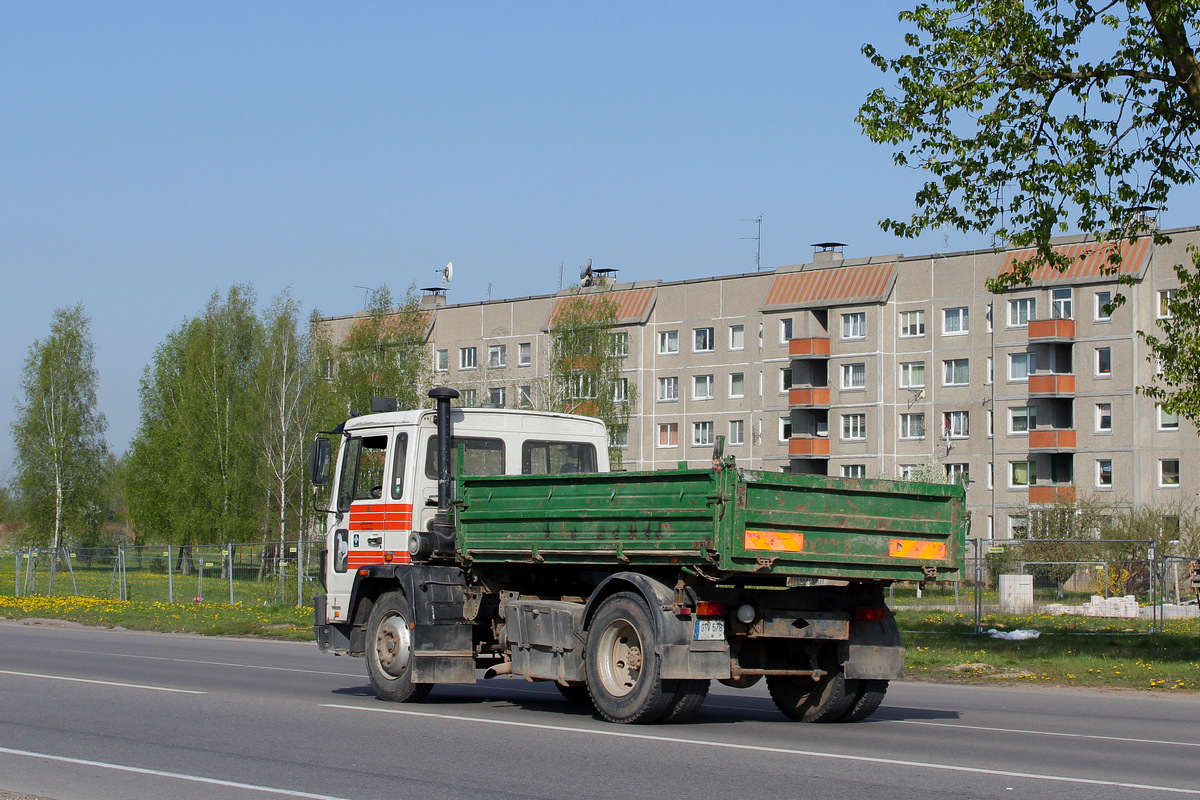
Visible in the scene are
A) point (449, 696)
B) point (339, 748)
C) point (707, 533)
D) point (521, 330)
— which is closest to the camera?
point (339, 748)

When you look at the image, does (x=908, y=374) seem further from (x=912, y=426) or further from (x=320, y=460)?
(x=320, y=460)

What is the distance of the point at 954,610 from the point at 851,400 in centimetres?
4138

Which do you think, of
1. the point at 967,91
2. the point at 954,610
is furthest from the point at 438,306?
the point at 967,91

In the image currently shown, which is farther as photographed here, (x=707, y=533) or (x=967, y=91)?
(x=967, y=91)

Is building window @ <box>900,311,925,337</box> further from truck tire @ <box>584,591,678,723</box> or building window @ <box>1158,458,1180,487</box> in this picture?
truck tire @ <box>584,591,678,723</box>

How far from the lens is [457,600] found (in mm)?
13969

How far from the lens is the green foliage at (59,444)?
76250 millimetres

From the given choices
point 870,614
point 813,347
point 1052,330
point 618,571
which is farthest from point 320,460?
point 813,347

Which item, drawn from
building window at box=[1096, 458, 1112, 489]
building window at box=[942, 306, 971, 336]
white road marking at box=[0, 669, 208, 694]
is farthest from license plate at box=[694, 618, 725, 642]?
building window at box=[942, 306, 971, 336]

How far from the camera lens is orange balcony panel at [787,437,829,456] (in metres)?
75.0

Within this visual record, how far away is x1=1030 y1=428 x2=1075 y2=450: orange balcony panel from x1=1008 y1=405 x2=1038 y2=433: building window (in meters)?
1.15

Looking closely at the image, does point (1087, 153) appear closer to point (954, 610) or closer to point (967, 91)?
point (967, 91)

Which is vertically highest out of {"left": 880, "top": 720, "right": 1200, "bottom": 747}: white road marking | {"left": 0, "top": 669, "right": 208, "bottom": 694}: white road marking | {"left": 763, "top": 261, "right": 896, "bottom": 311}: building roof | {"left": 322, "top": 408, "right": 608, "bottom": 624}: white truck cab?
{"left": 763, "top": 261, "right": 896, "bottom": 311}: building roof

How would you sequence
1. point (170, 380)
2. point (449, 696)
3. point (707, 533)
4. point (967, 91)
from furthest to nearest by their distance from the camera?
point (170, 380) → point (967, 91) → point (449, 696) → point (707, 533)
